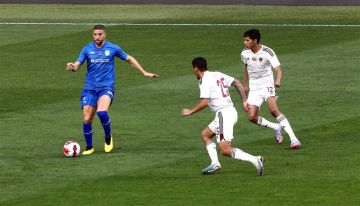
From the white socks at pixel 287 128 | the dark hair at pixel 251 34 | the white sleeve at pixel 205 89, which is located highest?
the dark hair at pixel 251 34

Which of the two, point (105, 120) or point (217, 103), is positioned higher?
point (217, 103)

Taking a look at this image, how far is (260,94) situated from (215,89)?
304 centimetres

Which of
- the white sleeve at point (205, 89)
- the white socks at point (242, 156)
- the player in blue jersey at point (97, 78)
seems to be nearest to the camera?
the white socks at point (242, 156)

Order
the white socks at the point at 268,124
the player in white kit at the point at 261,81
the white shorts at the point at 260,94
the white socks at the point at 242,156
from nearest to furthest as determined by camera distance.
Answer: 1. the white socks at the point at 242,156
2. the player in white kit at the point at 261,81
3. the white shorts at the point at 260,94
4. the white socks at the point at 268,124

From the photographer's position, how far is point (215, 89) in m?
21.4

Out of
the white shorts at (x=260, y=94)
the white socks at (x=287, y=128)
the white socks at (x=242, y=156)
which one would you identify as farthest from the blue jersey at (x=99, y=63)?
the white socks at (x=242, y=156)

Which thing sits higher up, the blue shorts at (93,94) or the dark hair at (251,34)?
the dark hair at (251,34)

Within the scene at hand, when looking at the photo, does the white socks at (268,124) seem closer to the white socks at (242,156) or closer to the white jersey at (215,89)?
the white jersey at (215,89)

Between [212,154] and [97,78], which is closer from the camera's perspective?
[212,154]

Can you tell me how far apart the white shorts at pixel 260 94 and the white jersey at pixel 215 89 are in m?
2.76

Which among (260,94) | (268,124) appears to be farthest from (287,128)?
(260,94)

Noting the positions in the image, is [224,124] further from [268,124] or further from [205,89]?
[268,124]

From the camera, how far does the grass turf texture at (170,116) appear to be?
20.4 metres

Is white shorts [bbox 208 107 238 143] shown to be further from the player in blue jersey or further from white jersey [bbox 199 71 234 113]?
the player in blue jersey
